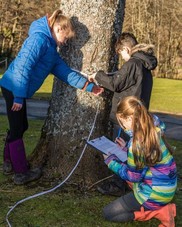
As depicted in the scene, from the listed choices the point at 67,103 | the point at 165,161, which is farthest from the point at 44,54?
the point at 165,161

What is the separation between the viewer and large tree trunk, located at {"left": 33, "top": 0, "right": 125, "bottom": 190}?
480 cm

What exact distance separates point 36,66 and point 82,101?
2.19 ft

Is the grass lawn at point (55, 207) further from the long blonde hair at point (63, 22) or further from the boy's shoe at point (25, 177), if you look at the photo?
the long blonde hair at point (63, 22)

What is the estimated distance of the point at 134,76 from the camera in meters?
4.67

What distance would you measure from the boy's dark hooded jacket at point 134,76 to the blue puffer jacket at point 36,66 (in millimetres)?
254

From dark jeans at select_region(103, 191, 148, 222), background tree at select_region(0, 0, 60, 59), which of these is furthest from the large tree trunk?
background tree at select_region(0, 0, 60, 59)

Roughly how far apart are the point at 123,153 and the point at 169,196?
657 millimetres

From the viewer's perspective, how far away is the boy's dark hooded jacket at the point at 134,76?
4605 mm

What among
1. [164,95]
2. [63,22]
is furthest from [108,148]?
[164,95]

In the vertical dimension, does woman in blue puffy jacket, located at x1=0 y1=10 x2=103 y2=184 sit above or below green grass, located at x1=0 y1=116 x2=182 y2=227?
above

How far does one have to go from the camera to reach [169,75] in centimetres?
4041

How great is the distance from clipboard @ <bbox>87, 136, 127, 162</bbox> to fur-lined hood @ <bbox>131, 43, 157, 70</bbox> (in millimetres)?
949

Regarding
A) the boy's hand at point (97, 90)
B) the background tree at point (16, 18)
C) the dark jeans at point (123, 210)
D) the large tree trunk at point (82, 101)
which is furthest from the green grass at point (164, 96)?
the dark jeans at point (123, 210)

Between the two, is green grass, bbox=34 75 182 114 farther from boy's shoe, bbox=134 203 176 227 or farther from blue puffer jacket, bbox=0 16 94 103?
boy's shoe, bbox=134 203 176 227
